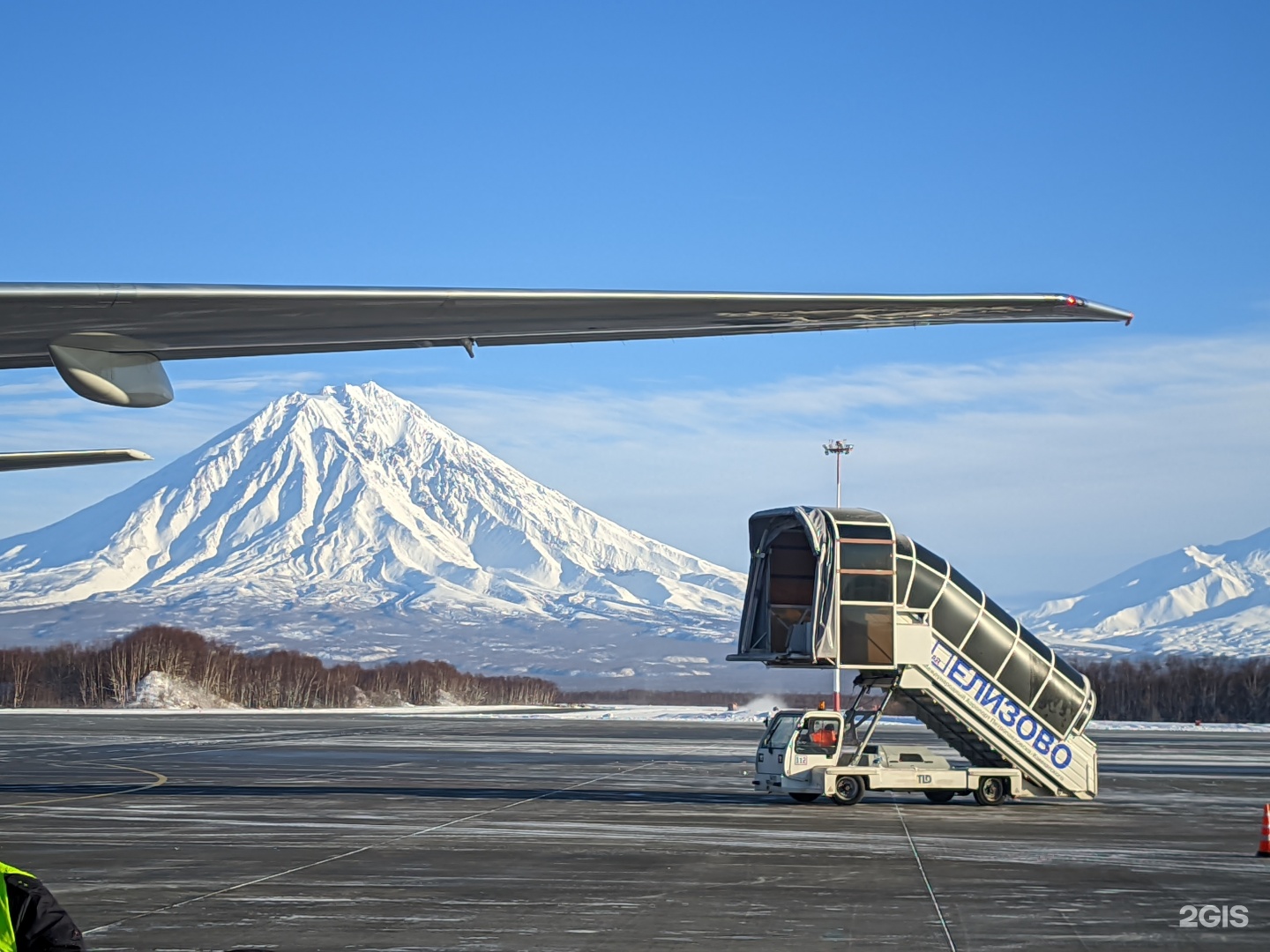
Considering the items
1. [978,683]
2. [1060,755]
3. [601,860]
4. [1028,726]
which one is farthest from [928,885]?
Result: [1060,755]

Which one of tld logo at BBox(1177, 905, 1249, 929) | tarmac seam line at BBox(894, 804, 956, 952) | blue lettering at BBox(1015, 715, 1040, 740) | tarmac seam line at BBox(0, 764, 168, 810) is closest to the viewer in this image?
tarmac seam line at BBox(894, 804, 956, 952)

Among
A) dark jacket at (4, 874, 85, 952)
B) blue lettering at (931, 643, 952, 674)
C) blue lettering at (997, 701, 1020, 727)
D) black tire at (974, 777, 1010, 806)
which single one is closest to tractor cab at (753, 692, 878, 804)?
blue lettering at (931, 643, 952, 674)

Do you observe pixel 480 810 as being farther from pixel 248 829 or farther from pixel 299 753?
pixel 299 753

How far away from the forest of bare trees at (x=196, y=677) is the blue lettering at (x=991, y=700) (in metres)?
93.6

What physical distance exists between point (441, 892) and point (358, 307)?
8633 millimetres

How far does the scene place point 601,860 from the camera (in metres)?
17.8

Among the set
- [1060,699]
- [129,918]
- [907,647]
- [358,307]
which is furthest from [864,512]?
[358,307]

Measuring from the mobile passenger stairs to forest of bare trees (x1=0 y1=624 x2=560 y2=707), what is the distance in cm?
9129

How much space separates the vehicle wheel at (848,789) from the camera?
2589 centimetres

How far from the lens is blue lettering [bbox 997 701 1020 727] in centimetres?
2667

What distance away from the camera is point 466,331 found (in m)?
9.38

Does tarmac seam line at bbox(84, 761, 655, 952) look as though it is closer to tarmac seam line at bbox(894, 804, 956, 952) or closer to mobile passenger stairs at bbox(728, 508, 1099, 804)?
tarmac seam line at bbox(894, 804, 956, 952)

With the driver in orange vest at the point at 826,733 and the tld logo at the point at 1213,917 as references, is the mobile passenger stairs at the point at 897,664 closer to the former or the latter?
the driver in orange vest at the point at 826,733

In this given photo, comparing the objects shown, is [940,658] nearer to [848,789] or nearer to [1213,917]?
[848,789]
